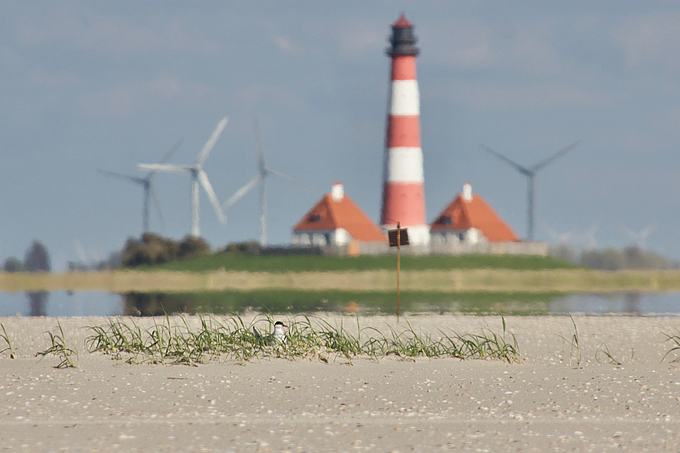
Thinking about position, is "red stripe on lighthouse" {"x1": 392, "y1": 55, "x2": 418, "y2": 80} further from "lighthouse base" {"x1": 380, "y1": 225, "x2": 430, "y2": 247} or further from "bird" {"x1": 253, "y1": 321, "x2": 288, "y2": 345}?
"bird" {"x1": 253, "y1": 321, "x2": 288, "y2": 345}

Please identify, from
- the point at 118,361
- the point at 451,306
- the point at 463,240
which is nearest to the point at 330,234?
the point at 463,240

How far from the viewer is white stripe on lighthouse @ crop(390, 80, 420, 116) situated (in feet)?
196

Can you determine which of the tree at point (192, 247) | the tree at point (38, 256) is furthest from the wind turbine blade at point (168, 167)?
the tree at point (38, 256)

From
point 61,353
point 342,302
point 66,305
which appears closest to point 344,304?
point 342,302

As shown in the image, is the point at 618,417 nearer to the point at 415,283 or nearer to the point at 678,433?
the point at 678,433

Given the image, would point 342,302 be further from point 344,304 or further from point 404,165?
point 404,165

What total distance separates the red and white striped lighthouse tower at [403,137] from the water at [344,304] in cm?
1171

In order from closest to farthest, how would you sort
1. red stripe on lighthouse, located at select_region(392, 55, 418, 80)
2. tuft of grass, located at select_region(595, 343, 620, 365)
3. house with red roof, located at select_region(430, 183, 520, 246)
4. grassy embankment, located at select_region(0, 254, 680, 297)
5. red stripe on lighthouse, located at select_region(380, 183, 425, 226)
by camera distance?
1. tuft of grass, located at select_region(595, 343, 620, 365)
2. grassy embankment, located at select_region(0, 254, 680, 297)
3. red stripe on lighthouse, located at select_region(392, 55, 418, 80)
4. red stripe on lighthouse, located at select_region(380, 183, 425, 226)
5. house with red roof, located at select_region(430, 183, 520, 246)

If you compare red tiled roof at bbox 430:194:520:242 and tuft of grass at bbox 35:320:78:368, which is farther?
red tiled roof at bbox 430:194:520:242

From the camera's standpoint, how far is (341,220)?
7131 centimetres

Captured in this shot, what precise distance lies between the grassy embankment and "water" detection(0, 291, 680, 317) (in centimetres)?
719

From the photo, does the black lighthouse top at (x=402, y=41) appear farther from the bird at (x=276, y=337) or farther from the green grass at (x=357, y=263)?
the bird at (x=276, y=337)

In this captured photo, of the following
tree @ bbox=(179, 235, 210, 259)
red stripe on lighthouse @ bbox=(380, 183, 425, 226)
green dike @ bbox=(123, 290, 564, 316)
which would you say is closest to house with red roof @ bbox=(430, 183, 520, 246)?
red stripe on lighthouse @ bbox=(380, 183, 425, 226)

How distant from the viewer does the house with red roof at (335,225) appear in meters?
70.7
